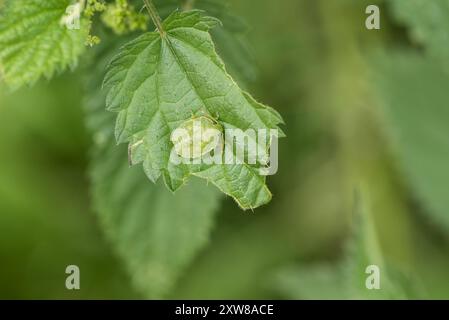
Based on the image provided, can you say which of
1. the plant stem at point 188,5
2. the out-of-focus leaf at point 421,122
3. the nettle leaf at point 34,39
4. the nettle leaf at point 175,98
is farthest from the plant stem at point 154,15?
the out-of-focus leaf at point 421,122

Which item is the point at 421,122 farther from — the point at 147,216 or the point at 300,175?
the point at 147,216

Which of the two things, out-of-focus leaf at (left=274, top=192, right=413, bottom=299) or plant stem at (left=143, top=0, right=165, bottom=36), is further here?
out-of-focus leaf at (left=274, top=192, right=413, bottom=299)

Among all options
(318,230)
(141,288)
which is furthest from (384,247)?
(141,288)

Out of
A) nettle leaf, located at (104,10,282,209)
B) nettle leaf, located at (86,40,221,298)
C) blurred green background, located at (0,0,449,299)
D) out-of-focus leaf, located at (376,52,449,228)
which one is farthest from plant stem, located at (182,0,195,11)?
out-of-focus leaf, located at (376,52,449,228)

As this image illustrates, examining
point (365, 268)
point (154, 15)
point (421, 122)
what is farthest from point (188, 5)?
point (421, 122)

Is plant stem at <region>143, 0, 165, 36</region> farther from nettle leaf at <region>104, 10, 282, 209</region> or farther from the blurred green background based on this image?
the blurred green background
